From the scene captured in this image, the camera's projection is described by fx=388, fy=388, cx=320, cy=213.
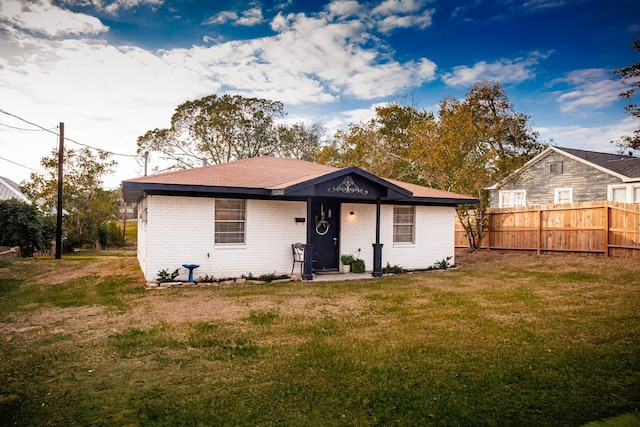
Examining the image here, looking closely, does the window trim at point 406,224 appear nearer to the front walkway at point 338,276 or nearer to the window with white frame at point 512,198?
the front walkway at point 338,276

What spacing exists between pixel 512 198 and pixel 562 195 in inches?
111

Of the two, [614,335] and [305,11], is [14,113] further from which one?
[614,335]

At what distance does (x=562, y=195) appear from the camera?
21000 mm

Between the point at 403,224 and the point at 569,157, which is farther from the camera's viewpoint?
the point at 569,157

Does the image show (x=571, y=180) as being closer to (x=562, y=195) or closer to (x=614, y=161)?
(x=562, y=195)

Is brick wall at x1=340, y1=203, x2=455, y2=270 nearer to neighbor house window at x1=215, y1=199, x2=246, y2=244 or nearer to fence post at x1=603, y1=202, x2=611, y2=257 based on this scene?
neighbor house window at x1=215, y1=199, x2=246, y2=244

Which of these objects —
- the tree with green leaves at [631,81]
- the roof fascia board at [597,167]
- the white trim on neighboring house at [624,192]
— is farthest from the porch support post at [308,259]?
the white trim on neighboring house at [624,192]

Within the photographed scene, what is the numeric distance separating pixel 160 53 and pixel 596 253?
17.2m

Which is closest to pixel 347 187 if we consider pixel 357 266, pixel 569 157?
pixel 357 266

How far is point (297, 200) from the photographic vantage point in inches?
449

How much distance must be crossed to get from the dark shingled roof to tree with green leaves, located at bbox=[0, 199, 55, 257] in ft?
88.7

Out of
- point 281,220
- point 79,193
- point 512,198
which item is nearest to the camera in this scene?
point 281,220

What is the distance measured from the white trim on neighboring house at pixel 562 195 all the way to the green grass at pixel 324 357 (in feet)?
44.3

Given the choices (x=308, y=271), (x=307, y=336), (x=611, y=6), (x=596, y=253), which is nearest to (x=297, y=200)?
(x=308, y=271)
